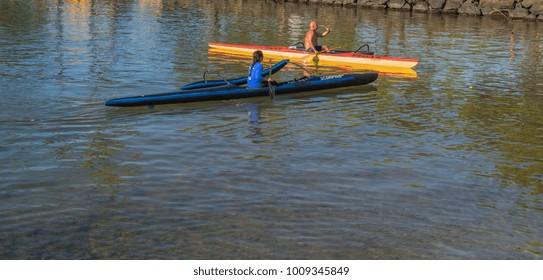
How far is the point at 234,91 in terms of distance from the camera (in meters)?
19.5

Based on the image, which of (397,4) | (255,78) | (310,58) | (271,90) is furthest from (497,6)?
(255,78)

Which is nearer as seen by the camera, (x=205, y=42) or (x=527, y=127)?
(x=527, y=127)

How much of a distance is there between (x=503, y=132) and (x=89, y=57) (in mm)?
15727

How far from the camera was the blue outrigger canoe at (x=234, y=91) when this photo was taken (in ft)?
59.0

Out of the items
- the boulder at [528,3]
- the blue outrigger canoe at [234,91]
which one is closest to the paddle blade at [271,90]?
the blue outrigger canoe at [234,91]

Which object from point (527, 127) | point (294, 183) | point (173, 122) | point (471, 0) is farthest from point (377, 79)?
point (471, 0)

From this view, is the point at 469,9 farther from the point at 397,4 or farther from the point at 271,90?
the point at 271,90

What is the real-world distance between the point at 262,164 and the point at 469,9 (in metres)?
41.1

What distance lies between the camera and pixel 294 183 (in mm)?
12828

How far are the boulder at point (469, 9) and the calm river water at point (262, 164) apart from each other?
2308 cm

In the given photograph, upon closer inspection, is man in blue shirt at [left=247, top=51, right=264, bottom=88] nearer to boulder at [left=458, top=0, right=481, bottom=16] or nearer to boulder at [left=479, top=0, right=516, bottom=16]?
boulder at [left=458, top=0, right=481, bottom=16]

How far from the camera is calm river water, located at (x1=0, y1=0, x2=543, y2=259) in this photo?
33.5 feet
